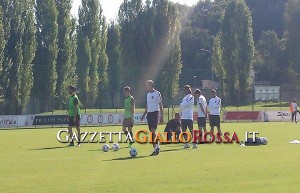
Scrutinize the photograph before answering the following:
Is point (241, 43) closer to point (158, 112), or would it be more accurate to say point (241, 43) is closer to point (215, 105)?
point (215, 105)

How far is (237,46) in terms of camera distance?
8169 centimetres

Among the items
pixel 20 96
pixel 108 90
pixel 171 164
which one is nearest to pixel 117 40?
pixel 108 90

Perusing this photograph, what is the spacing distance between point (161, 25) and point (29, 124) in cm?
3504

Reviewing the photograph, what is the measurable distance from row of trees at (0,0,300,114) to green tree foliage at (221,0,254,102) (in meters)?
0.13

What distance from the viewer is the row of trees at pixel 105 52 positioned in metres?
60.2

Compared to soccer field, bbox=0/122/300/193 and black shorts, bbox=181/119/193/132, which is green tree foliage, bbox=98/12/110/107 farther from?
soccer field, bbox=0/122/300/193

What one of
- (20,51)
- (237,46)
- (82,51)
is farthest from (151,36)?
(20,51)

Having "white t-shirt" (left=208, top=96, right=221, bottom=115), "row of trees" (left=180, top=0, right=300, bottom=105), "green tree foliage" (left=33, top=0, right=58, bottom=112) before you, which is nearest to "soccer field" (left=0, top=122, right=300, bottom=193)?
"white t-shirt" (left=208, top=96, right=221, bottom=115)

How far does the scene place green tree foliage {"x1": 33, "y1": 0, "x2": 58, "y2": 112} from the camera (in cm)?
6381

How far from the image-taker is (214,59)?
278 ft

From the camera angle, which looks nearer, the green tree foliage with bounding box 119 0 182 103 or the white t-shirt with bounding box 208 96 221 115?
the white t-shirt with bounding box 208 96 221 115

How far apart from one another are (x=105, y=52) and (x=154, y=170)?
2523 inches

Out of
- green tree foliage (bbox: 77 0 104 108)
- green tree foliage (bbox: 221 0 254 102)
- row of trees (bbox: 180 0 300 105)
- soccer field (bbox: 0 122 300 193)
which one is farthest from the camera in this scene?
row of trees (bbox: 180 0 300 105)

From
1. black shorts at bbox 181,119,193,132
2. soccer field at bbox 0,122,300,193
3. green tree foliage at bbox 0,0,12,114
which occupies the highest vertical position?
green tree foliage at bbox 0,0,12,114
